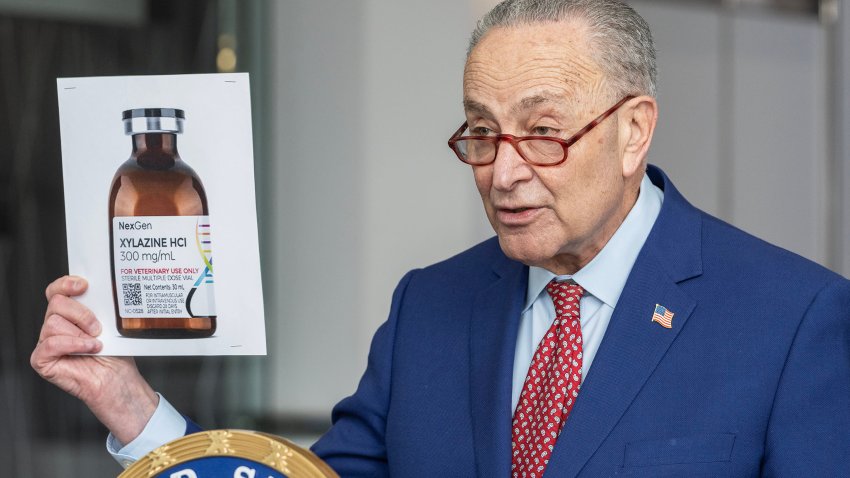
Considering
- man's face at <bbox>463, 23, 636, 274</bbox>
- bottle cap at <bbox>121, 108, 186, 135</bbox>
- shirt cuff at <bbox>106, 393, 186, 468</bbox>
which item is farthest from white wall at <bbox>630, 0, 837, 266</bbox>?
bottle cap at <bbox>121, 108, 186, 135</bbox>

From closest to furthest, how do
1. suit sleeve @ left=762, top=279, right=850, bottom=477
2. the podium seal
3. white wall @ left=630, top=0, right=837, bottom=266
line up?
the podium seal < suit sleeve @ left=762, top=279, right=850, bottom=477 < white wall @ left=630, top=0, right=837, bottom=266

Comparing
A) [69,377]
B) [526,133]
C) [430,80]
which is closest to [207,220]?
[69,377]

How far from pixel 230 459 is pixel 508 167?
0.61m

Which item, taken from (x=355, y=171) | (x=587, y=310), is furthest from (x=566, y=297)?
(x=355, y=171)

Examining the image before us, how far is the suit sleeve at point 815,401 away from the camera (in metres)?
1.61

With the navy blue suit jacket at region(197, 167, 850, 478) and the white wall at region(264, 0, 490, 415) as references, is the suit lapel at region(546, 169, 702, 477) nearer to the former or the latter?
the navy blue suit jacket at region(197, 167, 850, 478)

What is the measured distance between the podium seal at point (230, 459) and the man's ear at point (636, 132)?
0.72 m

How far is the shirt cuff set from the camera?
6.07 ft

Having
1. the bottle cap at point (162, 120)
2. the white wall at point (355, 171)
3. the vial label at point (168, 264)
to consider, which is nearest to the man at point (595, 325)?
the vial label at point (168, 264)

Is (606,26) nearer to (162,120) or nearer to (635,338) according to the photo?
(635,338)

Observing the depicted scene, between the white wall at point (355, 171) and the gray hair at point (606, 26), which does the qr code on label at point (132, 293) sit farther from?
the white wall at point (355, 171)

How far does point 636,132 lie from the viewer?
1826 mm

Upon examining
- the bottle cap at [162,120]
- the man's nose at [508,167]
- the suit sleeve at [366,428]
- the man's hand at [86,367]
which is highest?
the bottle cap at [162,120]

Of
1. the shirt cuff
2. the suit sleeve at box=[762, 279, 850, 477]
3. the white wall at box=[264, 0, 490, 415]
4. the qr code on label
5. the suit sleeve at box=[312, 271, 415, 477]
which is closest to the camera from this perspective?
the suit sleeve at box=[762, 279, 850, 477]
